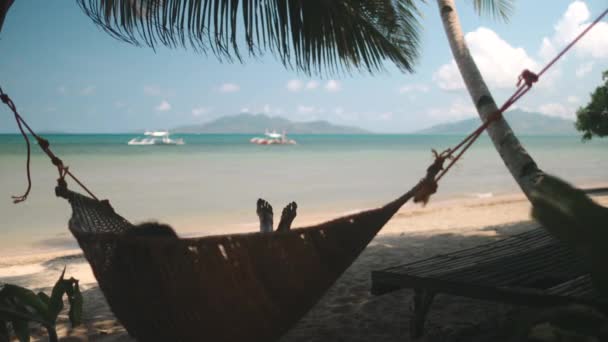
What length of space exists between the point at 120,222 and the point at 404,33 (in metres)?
2.18

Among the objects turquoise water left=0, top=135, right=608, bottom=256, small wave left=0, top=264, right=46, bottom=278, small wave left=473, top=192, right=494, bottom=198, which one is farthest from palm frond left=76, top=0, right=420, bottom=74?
small wave left=473, top=192, right=494, bottom=198

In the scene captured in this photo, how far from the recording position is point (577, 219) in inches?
27.5

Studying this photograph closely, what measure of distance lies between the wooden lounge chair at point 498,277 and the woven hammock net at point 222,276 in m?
0.30

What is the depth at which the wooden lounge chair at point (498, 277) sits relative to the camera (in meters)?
1.19

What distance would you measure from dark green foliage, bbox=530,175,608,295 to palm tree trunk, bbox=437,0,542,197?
0.97 m

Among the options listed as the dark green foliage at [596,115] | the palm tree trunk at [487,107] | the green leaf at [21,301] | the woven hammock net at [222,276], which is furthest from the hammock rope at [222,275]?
the dark green foliage at [596,115]

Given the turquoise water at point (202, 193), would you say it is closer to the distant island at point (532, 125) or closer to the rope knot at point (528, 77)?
the rope knot at point (528, 77)

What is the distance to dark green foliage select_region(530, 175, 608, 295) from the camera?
0.69 meters

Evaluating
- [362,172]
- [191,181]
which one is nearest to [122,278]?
[191,181]

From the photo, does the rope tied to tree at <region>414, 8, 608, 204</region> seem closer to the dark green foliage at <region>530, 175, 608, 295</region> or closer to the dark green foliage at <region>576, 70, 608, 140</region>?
the dark green foliage at <region>530, 175, 608, 295</region>

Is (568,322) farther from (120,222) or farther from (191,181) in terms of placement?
(191,181)

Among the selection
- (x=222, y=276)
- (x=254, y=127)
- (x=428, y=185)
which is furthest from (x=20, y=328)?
(x=254, y=127)

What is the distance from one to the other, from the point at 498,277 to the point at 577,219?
2.47 feet

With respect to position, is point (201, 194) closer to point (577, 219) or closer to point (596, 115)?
point (596, 115)
